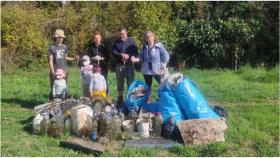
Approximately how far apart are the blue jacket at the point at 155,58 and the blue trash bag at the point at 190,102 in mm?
1225

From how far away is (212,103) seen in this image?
10.3 meters

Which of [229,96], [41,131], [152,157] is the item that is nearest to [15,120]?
[41,131]

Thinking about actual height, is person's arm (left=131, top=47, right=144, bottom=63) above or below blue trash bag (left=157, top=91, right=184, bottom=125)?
above

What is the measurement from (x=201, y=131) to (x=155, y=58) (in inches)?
85.6

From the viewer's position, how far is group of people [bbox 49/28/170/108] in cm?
891

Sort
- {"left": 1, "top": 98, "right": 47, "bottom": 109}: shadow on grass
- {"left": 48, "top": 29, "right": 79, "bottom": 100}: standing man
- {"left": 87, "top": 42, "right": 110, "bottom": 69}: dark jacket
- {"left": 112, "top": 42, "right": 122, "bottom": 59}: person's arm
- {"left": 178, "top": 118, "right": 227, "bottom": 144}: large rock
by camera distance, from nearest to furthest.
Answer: {"left": 178, "top": 118, "right": 227, "bottom": 144}: large rock, {"left": 112, "top": 42, "right": 122, "bottom": 59}: person's arm, {"left": 87, "top": 42, "right": 110, "bottom": 69}: dark jacket, {"left": 48, "top": 29, "right": 79, "bottom": 100}: standing man, {"left": 1, "top": 98, "right": 47, "bottom": 109}: shadow on grass

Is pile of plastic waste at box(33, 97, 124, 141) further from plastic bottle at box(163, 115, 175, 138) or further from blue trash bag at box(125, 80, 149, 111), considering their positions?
plastic bottle at box(163, 115, 175, 138)

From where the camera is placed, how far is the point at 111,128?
24.1 feet

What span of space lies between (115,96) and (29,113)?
2101 mm

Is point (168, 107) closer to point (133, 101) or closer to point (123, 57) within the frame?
point (133, 101)

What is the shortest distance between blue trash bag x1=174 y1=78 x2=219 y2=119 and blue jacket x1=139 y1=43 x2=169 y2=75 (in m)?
1.22

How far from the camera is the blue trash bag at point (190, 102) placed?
7586 millimetres

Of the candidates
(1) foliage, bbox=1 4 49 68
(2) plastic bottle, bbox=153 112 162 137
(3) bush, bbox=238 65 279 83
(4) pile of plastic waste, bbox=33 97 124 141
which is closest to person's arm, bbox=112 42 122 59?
(4) pile of plastic waste, bbox=33 97 124 141

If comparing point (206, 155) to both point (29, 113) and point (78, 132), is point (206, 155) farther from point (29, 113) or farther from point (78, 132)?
point (29, 113)
